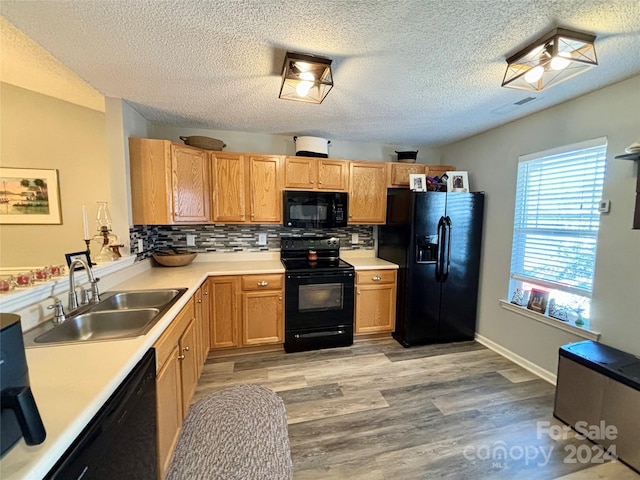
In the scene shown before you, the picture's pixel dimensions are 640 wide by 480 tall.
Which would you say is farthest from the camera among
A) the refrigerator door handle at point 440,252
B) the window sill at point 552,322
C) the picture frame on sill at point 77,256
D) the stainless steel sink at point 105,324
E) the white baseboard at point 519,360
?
the refrigerator door handle at point 440,252

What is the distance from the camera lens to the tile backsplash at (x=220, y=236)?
305 centimetres

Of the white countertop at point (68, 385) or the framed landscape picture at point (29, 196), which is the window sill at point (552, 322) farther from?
the framed landscape picture at point (29, 196)

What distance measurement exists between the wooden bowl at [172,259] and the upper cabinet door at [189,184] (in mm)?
410

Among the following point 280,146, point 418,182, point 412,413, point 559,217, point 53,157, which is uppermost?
point 280,146

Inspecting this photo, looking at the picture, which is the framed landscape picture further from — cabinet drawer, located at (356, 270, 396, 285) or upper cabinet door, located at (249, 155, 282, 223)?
cabinet drawer, located at (356, 270, 396, 285)

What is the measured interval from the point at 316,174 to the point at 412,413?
2453 mm

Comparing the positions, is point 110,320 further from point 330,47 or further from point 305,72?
point 330,47

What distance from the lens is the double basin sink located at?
1.29m

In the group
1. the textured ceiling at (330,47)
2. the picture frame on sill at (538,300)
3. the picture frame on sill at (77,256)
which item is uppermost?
the textured ceiling at (330,47)

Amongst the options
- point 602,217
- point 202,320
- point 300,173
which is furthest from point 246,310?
point 602,217

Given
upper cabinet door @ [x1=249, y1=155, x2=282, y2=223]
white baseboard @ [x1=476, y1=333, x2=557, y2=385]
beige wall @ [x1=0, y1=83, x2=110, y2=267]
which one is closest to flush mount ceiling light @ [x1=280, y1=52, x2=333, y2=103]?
upper cabinet door @ [x1=249, y1=155, x2=282, y2=223]

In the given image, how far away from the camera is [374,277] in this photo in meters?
3.12

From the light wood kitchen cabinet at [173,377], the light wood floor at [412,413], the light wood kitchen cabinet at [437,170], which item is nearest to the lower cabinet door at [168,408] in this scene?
the light wood kitchen cabinet at [173,377]

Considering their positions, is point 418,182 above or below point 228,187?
above
